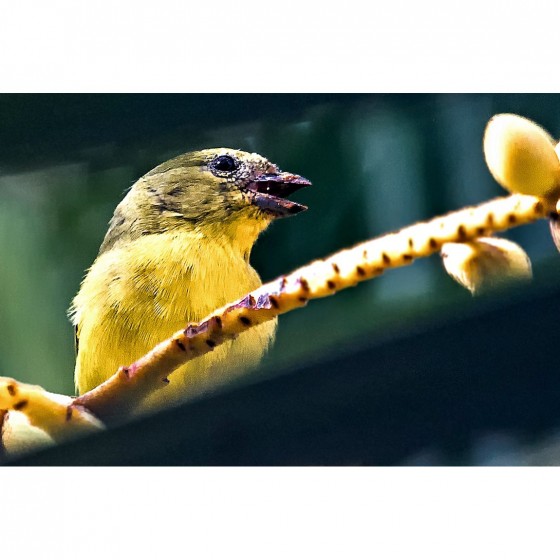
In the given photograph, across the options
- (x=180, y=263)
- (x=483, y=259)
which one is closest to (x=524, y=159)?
(x=483, y=259)

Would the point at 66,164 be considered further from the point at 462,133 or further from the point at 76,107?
the point at 462,133

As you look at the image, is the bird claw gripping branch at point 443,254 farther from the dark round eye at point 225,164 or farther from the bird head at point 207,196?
the dark round eye at point 225,164

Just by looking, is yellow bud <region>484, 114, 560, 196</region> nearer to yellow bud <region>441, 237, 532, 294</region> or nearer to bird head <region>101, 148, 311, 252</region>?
yellow bud <region>441, 237, 532, 294</region>

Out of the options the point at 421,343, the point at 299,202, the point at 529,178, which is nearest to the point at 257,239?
the point at 299,202

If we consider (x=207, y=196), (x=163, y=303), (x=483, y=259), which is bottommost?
(x=483, y=259)

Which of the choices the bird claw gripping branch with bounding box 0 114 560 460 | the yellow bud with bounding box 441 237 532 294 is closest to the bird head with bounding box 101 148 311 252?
the bird claw gripping branch with bounding box 0 114 560 460

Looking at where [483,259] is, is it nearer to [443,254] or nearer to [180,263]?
[443,254]
